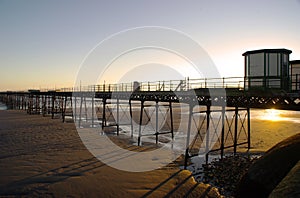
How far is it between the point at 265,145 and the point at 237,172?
691 centimetres

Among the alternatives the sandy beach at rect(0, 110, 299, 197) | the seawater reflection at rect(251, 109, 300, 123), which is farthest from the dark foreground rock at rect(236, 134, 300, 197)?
the seawater reflection at rect(251, 109, 300, 123)

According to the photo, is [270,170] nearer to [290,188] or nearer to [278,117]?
[290,188]

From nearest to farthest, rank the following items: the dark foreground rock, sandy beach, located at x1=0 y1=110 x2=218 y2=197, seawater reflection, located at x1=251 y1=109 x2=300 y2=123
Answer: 1. the dark foreground rock
2. sandy beach, located at x1=0 y1=110 x2=218 y2=197
3. seawater reflection, located at x1=251 y1=109 x2=300 y2=123

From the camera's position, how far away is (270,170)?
21.2ft

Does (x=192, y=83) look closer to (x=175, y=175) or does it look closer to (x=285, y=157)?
(x=175, y=175)

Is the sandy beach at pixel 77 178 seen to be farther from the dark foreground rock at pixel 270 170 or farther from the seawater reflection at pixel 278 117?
the seawater reflection at pixel 278 117

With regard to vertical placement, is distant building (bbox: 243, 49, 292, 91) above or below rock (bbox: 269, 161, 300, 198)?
above

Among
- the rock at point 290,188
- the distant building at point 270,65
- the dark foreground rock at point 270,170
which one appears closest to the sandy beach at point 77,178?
the dark foreground rock at point 270,170

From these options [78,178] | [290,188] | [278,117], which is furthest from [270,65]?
[278,117]

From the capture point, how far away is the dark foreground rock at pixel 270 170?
6125 millimetres

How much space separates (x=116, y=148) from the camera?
14.2 metres

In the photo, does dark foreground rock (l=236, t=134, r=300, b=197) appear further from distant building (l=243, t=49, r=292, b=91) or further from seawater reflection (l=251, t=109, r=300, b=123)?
→ seawater reflection (l=251, t=109, r=300, b=123)

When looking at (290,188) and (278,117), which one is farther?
(278,117)

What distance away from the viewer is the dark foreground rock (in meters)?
6.12
